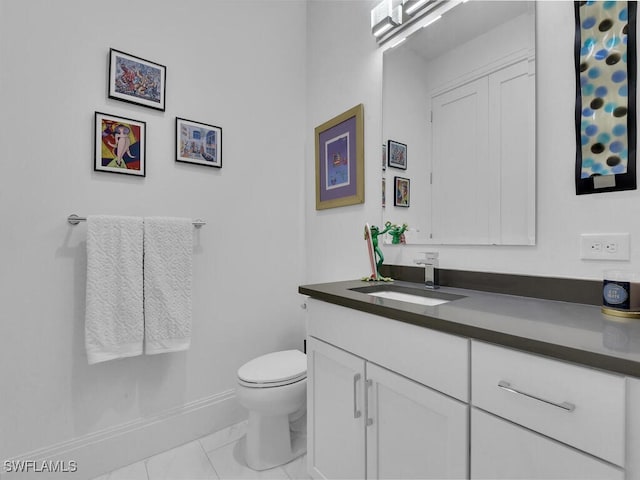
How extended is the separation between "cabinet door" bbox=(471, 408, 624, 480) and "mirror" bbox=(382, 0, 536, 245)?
70cm

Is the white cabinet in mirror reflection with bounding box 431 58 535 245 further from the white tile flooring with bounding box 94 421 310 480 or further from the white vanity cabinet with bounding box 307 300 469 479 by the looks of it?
the white tile flooring with bounding box 94 421 310 480

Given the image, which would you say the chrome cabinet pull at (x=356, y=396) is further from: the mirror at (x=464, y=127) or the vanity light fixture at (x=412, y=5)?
the vanity light fixture at (x=412, y=5)

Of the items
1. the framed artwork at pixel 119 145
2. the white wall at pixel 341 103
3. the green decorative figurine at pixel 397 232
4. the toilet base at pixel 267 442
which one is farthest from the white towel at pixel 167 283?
the green decorative figurine at pixel 397 232

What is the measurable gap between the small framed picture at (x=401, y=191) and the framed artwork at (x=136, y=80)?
1.32 metres

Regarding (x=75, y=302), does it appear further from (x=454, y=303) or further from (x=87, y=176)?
(x=454, y=303)

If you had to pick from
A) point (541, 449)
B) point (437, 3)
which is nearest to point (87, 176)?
point (437, 3)

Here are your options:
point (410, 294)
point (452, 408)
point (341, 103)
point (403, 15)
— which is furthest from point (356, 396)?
point (403, 15)

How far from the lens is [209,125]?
188 centimetres

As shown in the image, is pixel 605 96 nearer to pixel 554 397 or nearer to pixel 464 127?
pixel 464 127

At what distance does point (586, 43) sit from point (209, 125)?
5.70 feet

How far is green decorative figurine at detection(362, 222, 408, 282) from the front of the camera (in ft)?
5.33

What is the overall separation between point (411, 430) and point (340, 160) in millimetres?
1493

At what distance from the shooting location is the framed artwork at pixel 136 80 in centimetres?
158

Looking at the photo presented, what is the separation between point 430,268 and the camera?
144 centimetres
